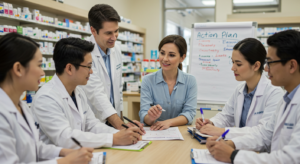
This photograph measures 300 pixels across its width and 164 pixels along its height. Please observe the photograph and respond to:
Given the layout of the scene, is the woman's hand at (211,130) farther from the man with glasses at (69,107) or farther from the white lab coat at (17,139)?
the white lab coat at (17,139)

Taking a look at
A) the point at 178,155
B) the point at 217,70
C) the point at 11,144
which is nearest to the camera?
the point at 11,144

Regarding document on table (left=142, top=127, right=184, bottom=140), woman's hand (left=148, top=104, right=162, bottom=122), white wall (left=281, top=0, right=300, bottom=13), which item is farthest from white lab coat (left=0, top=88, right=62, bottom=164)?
white wall (left=281, top=0, right=300, bottom=13)

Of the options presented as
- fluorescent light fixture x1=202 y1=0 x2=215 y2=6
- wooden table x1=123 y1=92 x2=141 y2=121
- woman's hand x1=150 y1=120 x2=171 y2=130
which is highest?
fluorescent light fixture x1=202 y1=0 x2=215 y2=6

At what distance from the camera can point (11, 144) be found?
1.04 m

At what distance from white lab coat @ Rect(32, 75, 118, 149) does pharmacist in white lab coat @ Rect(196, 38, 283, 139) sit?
31.3 inches

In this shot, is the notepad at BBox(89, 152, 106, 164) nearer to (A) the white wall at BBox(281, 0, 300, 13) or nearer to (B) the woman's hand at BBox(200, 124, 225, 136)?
(B) the woman's hand at BBox(200, 124, 225, 136)

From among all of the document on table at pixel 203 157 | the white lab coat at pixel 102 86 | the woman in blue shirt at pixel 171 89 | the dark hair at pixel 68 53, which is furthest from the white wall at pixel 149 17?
the document on table at pixel 203 157

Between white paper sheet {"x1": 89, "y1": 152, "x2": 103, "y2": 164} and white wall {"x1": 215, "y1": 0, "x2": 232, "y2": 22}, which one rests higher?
white wall {"x1": 215, "y1": 0, "x2": 232, "y2": 22}

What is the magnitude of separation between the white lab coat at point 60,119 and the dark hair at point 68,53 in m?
0.10

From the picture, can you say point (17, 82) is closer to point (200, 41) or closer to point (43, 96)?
point (43, 96)

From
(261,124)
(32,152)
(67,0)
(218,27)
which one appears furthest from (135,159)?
(67,0)

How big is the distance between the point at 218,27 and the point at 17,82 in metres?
2.91

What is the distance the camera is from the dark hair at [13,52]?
3.58 ft

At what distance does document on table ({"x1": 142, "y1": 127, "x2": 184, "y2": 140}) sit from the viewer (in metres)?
1.76
